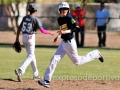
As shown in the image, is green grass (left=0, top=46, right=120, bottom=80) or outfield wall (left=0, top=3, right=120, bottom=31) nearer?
green grass (left=0, top=46, right=120, bottom=80)

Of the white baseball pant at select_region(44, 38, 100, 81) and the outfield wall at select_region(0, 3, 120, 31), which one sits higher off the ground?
the white baseball pant at select_region(44, 38, 100, 81)

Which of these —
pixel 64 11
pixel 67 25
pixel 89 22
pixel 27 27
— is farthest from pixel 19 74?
pixel 89 22

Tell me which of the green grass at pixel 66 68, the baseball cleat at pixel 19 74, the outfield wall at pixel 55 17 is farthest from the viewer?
the outfield wall at pixel 55 17

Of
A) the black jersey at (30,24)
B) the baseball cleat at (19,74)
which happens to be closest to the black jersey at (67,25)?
the black jersey at (30,24)

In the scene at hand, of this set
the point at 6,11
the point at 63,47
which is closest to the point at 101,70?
the point at 63,47

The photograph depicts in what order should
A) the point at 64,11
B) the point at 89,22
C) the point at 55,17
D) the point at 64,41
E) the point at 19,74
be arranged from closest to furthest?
1. the point at 64,11
2. the point at 64,41
3. the point at 19,74
4. the point at 55,17
5. the point at 89,22

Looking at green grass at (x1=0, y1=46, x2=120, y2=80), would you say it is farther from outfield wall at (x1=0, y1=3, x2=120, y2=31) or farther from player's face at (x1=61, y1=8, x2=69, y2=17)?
outfield wall at (x1=0, y1=3, x2=120, y2=31)

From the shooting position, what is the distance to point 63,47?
11.6m

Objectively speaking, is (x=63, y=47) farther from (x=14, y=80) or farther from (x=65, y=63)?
(x=65, y=63)

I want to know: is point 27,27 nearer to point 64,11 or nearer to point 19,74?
point 19,74

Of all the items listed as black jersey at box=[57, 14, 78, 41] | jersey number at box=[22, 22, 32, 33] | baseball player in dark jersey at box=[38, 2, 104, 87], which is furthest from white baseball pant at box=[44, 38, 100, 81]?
jersey number at box=[22, 22, 32, 33]

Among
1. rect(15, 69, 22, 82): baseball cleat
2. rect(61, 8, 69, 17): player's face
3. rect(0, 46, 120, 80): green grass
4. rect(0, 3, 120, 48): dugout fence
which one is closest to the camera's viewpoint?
rect(61, 8, 69, 17): player's face

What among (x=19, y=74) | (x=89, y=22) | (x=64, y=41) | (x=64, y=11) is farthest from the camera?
(x=89, y=22)

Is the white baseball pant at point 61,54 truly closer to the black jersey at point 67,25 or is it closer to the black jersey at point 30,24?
the black jersey at point 67,25
